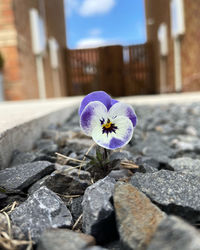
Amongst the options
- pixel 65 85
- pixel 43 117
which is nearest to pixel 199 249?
pixel 43 117

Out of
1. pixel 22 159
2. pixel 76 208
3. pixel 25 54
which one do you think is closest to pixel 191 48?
pixel 25 54

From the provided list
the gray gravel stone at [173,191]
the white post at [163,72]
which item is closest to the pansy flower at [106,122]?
the gray gravel stone at [173,191]

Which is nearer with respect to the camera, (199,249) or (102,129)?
(199,249)

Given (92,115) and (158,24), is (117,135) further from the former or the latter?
(158,24)

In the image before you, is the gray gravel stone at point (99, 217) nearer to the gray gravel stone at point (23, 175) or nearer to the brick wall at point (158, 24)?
the gray gravel stone at point (23, 175)

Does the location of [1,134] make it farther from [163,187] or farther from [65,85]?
[65,85]

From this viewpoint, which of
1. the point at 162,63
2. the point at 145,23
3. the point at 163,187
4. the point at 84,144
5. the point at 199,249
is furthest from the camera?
the point at 145,23
